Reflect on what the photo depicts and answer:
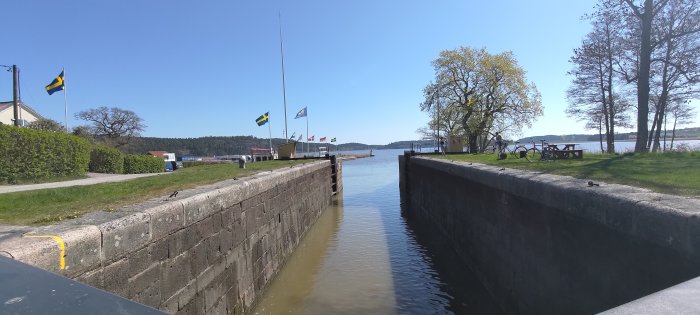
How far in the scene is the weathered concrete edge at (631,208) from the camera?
3.23 metres

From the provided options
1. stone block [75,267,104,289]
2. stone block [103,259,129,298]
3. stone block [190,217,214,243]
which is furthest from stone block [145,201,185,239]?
stone block [75,267,104,289]

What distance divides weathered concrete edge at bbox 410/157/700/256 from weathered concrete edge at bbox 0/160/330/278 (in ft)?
14.5

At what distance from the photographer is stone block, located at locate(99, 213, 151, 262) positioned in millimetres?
4051

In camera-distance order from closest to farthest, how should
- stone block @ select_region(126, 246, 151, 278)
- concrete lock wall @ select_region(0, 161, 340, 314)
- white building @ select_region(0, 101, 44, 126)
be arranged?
concrete lock wall @ select_region(0, 161, 340, 314)
stone block @ select_region(126, 246, 151, 278)
white building @ select_region(0, 101, 44, 126)

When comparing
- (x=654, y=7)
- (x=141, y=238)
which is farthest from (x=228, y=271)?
(x=654, y=7)

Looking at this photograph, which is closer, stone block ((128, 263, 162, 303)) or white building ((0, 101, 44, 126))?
stone block ((128, 263, 162, 303))

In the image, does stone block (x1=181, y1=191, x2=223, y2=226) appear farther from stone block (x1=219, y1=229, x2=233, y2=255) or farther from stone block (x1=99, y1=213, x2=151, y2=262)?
stone block (x1=99, y1=213, x2=151, y2=262)

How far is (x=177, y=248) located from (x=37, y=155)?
16.7 metres

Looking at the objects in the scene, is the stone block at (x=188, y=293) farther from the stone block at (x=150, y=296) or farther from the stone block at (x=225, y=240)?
the stone block at (x=225, y=240)

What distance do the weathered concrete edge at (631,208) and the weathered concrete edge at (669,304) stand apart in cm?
146

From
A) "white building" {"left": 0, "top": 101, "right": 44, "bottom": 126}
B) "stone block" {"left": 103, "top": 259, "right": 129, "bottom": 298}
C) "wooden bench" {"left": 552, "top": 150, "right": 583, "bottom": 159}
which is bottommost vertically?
"stone block" {"left": 103, "top": 259, "right": 129, "bottom": 298}

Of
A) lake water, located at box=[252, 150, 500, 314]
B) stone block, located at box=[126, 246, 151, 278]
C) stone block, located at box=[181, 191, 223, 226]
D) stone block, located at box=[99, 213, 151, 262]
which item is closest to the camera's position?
stone block, located at box=[99, 213, 151, 262]

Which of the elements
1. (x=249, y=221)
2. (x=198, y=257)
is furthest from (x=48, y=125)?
(x=198, y=257)

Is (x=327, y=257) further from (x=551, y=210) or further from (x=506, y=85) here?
(x=506, y=85)
